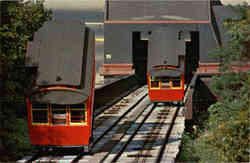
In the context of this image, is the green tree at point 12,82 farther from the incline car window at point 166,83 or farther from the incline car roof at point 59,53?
the incline car window at point 166,83

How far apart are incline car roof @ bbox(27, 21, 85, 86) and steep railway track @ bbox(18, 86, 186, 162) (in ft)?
9.30

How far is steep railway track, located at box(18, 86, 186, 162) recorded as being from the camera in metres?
19.3

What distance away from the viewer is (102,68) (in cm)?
6175

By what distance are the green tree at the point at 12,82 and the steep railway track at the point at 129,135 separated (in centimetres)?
126

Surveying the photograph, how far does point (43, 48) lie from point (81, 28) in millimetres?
1527

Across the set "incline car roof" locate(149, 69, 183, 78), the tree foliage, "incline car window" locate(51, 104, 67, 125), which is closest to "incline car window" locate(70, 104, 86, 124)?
"incline car window" locate(51, 104, 67, 125)

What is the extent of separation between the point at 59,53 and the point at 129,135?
718cm

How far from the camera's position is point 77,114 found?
18422mm

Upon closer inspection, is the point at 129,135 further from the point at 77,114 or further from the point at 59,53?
the point at 59,53

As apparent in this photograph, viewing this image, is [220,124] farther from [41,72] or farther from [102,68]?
[102,68]

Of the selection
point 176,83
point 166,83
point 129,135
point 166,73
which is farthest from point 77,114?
point 176,83

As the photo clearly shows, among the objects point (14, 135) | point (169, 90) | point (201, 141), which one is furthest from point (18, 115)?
point (169, 90)

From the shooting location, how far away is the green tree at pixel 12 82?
2003 cm

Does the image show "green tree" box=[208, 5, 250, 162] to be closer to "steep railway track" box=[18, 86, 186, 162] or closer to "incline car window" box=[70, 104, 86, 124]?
"steep railway track" box=[18, 86, 186, 162]
